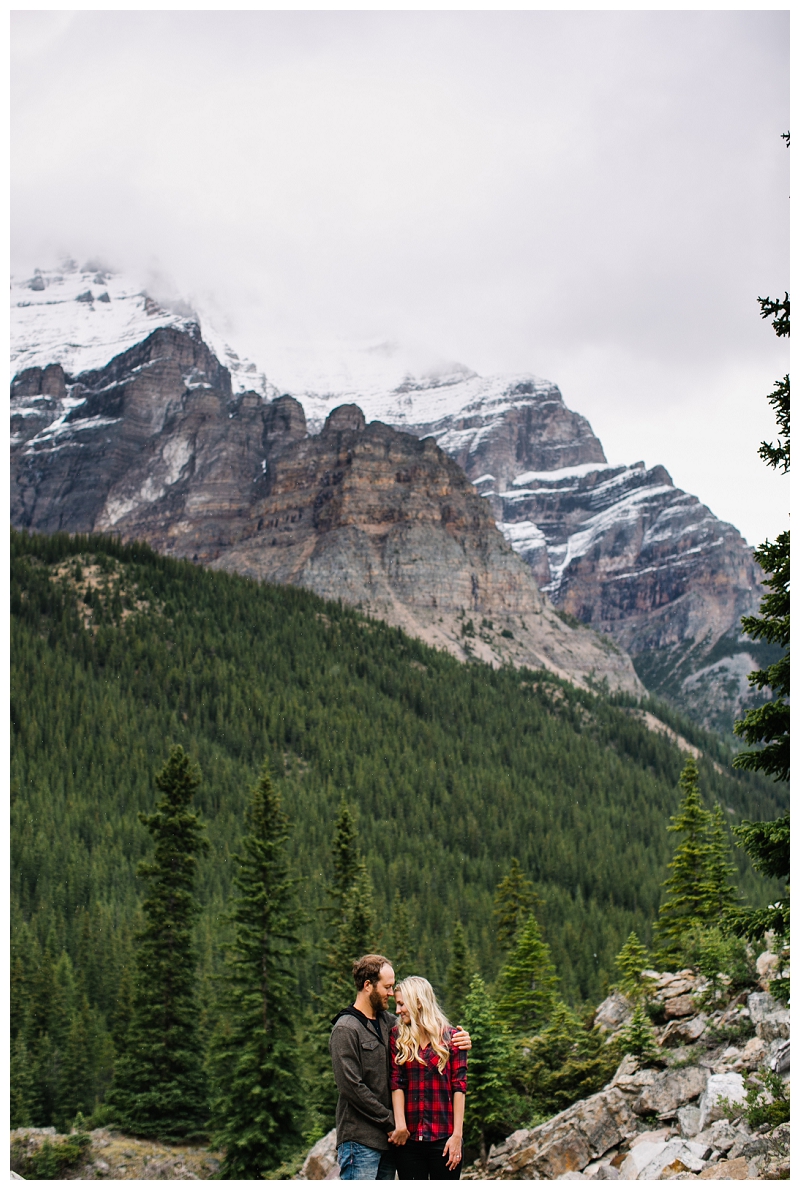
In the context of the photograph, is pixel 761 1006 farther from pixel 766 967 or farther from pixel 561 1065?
pixel 561 1065

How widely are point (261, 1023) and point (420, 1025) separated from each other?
1026 inches

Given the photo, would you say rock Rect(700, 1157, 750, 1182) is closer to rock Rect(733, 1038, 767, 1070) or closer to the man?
rock Rect(733, 1038, 767, 1070)

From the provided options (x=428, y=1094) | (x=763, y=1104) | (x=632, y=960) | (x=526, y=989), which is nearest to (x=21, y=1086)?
(x=526, y=989)

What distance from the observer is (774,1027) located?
17.8 metres

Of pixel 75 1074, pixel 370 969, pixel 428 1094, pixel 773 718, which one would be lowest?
pixel 75 1074

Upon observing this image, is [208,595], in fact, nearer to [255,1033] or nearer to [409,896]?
[409,896]

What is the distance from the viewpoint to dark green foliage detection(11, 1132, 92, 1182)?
31.4 meters

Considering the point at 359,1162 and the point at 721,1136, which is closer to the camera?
the point at 359,1162

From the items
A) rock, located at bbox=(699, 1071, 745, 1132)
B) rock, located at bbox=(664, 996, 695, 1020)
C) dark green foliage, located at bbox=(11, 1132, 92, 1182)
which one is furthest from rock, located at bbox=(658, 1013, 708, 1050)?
dark green foliage, located at bbox=(11, 1132, 92, 1182)

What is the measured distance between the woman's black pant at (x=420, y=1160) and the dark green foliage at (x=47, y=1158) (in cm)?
2641

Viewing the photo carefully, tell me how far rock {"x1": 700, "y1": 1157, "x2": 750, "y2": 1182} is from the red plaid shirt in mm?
4875

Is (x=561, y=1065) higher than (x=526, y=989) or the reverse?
higher

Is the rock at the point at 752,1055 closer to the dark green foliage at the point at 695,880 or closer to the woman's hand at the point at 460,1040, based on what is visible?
the woman's hand at the point at 460,1040

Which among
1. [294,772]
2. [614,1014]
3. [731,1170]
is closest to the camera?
[731,1170]
